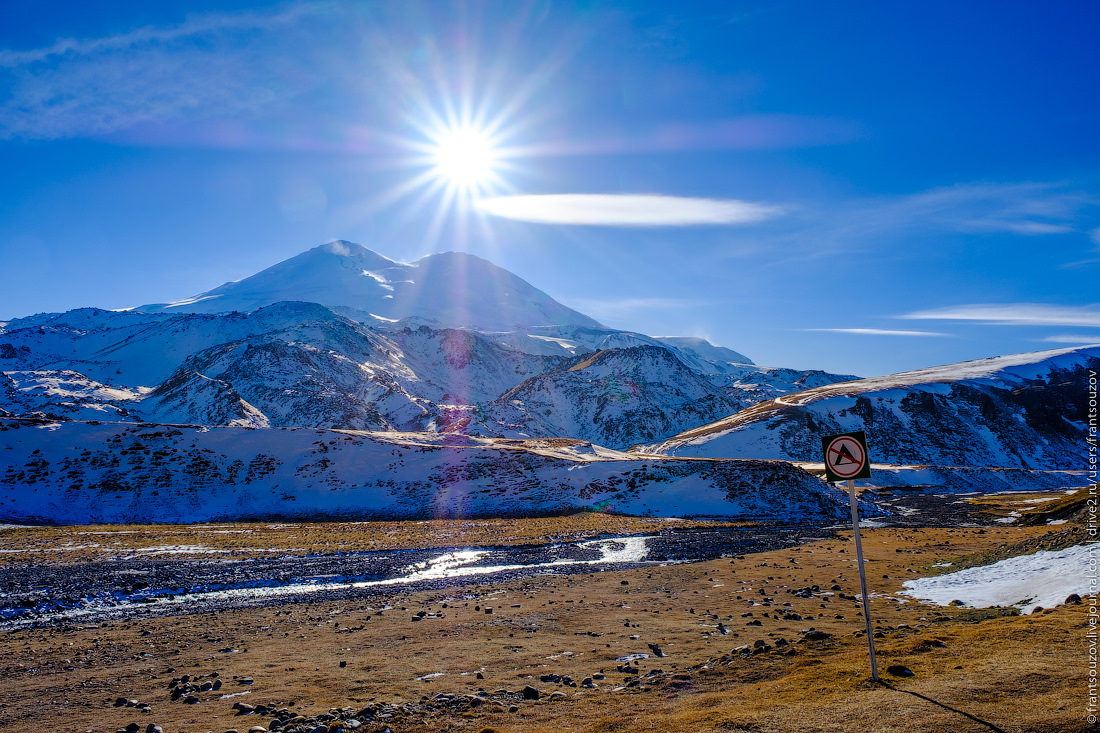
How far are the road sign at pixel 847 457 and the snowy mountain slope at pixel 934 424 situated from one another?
11497 cm

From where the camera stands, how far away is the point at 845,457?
39.0 feet

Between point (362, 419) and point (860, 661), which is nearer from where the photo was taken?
point (860, 661)

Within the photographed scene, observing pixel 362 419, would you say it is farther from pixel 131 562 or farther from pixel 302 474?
pixel 131 562

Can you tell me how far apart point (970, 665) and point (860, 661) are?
2.07 metres

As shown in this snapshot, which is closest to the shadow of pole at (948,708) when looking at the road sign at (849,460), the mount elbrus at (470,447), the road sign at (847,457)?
the road sign at (849,460)

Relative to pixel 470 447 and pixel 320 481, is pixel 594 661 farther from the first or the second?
pixel 470 447

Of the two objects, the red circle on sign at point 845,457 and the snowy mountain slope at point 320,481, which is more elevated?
the red circle on sign at point 845,457

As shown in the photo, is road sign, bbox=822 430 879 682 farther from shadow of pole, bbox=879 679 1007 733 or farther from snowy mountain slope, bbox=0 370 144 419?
snowy mountain slope, bbox=0 370 144 419

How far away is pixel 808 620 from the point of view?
18.3 metres

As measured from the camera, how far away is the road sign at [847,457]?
1166cm

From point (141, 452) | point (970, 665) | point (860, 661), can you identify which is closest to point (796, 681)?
point (860, 661)

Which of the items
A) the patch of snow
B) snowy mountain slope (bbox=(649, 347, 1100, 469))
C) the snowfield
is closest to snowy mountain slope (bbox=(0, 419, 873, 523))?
the patch of snow

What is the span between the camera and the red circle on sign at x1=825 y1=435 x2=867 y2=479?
1170 centimetres

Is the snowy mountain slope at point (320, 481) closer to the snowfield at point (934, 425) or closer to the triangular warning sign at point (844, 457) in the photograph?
the triangular warning sign at point (844, 457)
